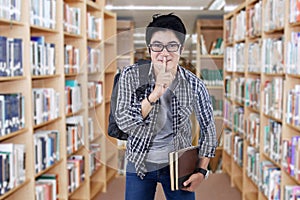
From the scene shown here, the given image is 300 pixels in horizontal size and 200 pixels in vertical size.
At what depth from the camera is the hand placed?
1654 millimetres

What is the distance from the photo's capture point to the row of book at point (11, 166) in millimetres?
2348

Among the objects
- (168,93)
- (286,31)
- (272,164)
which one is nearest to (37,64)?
(168,93)

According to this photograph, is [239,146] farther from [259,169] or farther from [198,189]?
[198,189]

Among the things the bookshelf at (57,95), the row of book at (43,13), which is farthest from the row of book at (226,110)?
the row of book at (43,13)

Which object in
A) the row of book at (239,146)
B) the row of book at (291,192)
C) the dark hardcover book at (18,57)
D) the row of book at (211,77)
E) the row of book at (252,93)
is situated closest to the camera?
the row of book at (211,77)

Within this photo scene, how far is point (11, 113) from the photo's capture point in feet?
8.00

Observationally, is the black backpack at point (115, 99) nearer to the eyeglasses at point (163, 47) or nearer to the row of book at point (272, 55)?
the eyeglasses at point (163, 47)

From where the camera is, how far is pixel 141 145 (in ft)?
5.62

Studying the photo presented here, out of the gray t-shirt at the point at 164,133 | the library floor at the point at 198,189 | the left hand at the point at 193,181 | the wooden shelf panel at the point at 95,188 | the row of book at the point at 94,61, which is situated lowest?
the wooden shelf panel at the point at 95,188

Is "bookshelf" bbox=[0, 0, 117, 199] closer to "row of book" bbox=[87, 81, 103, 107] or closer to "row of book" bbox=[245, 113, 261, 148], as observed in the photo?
"row of book" bbox=[87, 81, 103, 107]

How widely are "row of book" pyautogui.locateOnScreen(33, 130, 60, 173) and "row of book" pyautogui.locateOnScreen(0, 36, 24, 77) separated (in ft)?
1.67

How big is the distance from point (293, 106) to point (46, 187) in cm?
171

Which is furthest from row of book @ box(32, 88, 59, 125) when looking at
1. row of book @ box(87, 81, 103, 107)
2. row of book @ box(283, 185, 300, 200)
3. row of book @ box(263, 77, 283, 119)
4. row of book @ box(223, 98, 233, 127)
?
row of book @ box(283, 185, 300, 200)

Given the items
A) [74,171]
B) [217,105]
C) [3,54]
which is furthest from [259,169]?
[3,54]
